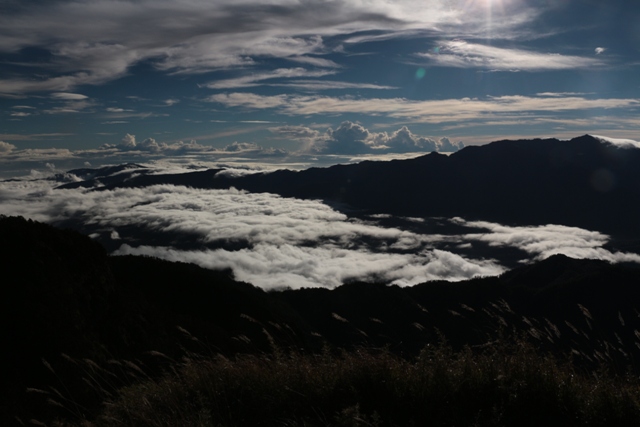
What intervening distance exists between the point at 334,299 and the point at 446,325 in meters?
24.5

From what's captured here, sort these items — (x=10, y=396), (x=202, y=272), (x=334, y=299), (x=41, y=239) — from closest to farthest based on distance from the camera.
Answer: (x=10, y=396), (x=41, y=239), (x=202, y=272), (x=334, y=299)

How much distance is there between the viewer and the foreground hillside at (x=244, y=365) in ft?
18.5

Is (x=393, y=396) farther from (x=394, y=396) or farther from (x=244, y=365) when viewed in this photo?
(x=244, y=365)

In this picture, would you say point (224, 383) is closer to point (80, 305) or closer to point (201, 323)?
point (80, 305)

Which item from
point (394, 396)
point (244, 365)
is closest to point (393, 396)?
point (394, 396)

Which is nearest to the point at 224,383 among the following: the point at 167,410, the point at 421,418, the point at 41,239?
the point at 167,410

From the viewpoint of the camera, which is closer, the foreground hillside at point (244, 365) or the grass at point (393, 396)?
the grass at point (393, 396)

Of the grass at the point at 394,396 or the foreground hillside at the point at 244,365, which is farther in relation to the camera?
the foreground hillside at the point at 244,365

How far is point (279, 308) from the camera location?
6831cm

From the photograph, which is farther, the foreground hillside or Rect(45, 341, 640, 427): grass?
the foreground hillside

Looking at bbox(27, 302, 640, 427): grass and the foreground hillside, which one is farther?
the foreground hillside

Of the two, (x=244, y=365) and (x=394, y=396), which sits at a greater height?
(x=394, y=396)

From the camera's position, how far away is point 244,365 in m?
7.08

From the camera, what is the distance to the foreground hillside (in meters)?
5.62
